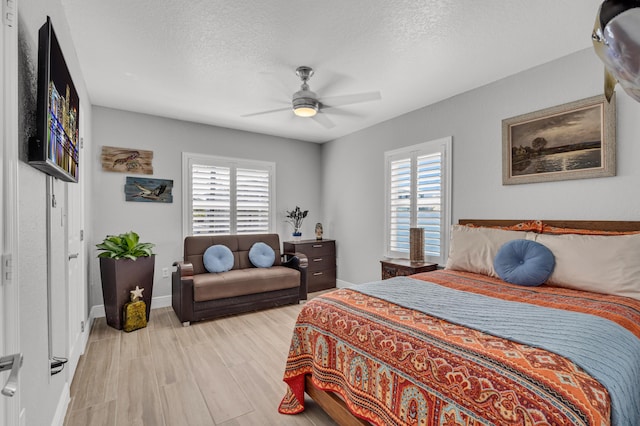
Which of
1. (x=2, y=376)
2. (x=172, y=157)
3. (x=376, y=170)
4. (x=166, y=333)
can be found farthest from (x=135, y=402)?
(x=376, y=170)

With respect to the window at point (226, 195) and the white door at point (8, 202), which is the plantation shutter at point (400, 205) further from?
the white door at point (8, 202)

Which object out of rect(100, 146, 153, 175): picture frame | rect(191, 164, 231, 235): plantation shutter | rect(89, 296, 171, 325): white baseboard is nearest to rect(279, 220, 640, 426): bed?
rect(89, 296, 171, 325): white baseboard

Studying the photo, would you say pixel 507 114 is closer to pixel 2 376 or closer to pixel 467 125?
pixel 467 125

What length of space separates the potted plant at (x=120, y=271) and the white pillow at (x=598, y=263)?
398 cm

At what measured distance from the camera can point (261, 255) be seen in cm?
452

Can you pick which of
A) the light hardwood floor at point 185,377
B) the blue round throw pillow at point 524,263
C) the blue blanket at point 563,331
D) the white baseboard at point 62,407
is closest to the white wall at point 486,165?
the blue round throw pillow at point 524,263

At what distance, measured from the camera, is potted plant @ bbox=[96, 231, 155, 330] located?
338 centimetres

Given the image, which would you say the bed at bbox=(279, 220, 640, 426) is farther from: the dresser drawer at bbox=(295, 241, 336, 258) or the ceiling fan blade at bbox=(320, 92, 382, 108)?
the dresser drawer at bbox=(295, 241, 336, 258)

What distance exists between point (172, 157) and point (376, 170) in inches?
117

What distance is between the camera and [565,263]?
232cm

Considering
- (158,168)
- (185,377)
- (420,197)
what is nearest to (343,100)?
(420,197)

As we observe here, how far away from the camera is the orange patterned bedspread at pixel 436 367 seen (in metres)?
1.04

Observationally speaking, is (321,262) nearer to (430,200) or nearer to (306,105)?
(430,200)

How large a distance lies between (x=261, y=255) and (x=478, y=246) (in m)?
2.86
